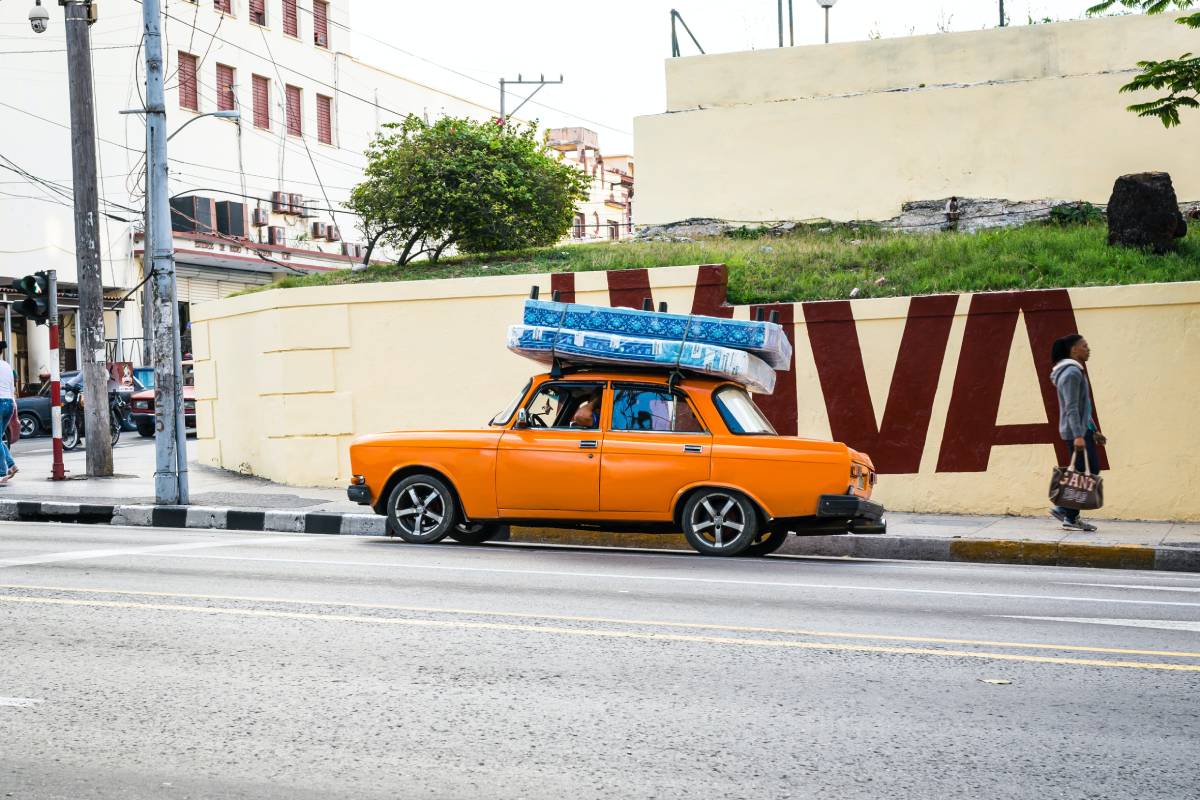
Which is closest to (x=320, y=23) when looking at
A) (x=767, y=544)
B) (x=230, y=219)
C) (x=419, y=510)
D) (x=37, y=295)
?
(x=230, y=219)


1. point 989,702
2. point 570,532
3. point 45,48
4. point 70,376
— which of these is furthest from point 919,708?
point 45,48

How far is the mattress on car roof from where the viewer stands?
11453mm

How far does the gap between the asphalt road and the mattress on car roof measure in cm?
213

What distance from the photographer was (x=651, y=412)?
11.6m

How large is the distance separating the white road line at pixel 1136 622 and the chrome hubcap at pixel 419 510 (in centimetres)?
561

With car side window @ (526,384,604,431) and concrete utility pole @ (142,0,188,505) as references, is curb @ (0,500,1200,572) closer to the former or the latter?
concrete utility pole @ (142,0,188,505)

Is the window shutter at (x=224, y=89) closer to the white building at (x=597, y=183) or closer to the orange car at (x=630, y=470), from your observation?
the white building at (x=597, y=183)

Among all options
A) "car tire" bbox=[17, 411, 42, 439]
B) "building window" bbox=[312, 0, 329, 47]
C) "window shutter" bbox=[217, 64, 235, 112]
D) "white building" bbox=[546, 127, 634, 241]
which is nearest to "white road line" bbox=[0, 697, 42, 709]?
"car tire" bbox=[17, 411, 42, 439]

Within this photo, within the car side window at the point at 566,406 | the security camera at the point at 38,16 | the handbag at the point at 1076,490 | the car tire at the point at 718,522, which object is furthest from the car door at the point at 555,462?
the security camera at the point at 38,16

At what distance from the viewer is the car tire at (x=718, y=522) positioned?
37.0ft

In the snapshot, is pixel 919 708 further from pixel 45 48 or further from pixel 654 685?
pixel 45 48

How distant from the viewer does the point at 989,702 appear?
580 centimetres

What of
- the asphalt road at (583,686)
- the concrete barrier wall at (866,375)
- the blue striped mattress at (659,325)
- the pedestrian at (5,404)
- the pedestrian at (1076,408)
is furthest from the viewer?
the pedestrian at (5,404)

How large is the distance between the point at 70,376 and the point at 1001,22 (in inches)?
857
